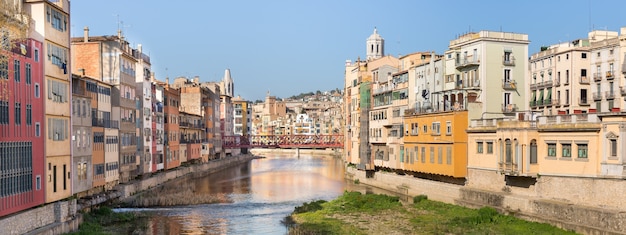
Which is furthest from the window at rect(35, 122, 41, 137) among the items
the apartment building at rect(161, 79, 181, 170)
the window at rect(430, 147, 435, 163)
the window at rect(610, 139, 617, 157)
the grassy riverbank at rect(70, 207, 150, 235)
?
the apartment building at rect(161, 79, 181, 170)

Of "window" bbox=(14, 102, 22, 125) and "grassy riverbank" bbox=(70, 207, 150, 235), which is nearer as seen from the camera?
"window" bbox=(14, 102, 22, 125)

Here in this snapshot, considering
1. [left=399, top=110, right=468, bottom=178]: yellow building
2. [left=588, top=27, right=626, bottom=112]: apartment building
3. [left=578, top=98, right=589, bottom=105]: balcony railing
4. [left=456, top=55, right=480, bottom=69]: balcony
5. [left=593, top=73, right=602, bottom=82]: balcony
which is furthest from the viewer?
[left=578, top=98, right=589, bottom=105]: balcony railing

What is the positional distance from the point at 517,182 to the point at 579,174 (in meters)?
5.70

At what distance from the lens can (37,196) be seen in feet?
104

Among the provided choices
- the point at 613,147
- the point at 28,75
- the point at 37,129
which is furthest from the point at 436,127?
the point at 28,75

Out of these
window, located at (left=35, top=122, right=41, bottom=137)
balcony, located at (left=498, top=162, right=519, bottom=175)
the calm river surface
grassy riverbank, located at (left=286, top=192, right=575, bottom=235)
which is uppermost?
window, located at (left=35, top=122, right=41, bottom=137)

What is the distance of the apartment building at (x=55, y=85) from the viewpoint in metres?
33.0

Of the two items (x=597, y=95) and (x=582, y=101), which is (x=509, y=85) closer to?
(x=597, y=95)

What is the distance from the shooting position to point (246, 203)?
2152 inches

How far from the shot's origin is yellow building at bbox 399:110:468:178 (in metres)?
46.8

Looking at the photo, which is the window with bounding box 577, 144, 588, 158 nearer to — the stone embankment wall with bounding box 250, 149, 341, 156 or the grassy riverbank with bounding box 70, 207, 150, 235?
the grassy riverbank with bounding box 70, 207, 150, 235

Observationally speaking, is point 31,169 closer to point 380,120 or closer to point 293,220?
point 293,220

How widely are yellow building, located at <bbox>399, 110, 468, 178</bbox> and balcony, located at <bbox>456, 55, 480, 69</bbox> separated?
4.35 m

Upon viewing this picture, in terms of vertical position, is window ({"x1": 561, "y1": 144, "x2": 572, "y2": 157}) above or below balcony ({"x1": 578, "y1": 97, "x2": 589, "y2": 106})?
below
